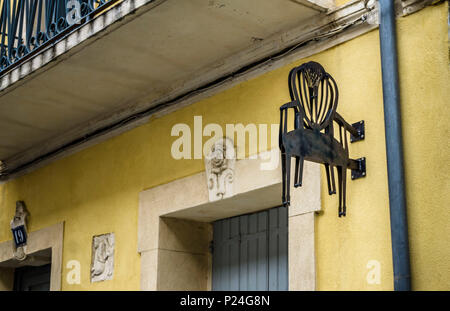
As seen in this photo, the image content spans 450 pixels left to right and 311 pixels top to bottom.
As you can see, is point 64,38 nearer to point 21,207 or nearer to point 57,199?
point 57,199

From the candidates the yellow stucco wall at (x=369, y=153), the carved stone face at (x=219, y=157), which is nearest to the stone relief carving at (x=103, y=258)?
the yellow stucco wall at (x=369, y=153)

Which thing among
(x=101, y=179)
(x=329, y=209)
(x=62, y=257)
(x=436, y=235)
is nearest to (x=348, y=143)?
(x=329, y=209)

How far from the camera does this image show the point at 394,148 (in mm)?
4953

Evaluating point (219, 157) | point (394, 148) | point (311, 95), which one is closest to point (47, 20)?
point (219, 157)

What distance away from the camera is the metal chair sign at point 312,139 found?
4523 mm

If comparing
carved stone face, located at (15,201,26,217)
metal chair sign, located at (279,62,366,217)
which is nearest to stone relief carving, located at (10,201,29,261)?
carved stone face, located at (15,201,26,217)

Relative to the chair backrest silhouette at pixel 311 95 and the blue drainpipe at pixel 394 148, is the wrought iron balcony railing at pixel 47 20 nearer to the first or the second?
A: the chair backrest silhouette at pixel 311 95

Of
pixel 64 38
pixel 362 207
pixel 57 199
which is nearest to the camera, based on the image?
pixel 362 207

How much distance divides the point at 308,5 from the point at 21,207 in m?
4.33

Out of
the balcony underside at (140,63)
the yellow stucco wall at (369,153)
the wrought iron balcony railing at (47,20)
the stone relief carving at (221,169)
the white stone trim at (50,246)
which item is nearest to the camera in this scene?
the yellow stucco wall at (369,153)

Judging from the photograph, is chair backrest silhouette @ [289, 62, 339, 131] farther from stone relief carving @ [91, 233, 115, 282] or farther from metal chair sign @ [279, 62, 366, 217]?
stone relief carving @ [91, 233, 115, 282]

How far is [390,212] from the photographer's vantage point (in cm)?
490

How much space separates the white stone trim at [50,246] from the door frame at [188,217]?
128cm

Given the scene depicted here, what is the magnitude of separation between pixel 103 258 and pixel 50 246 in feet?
3.38
